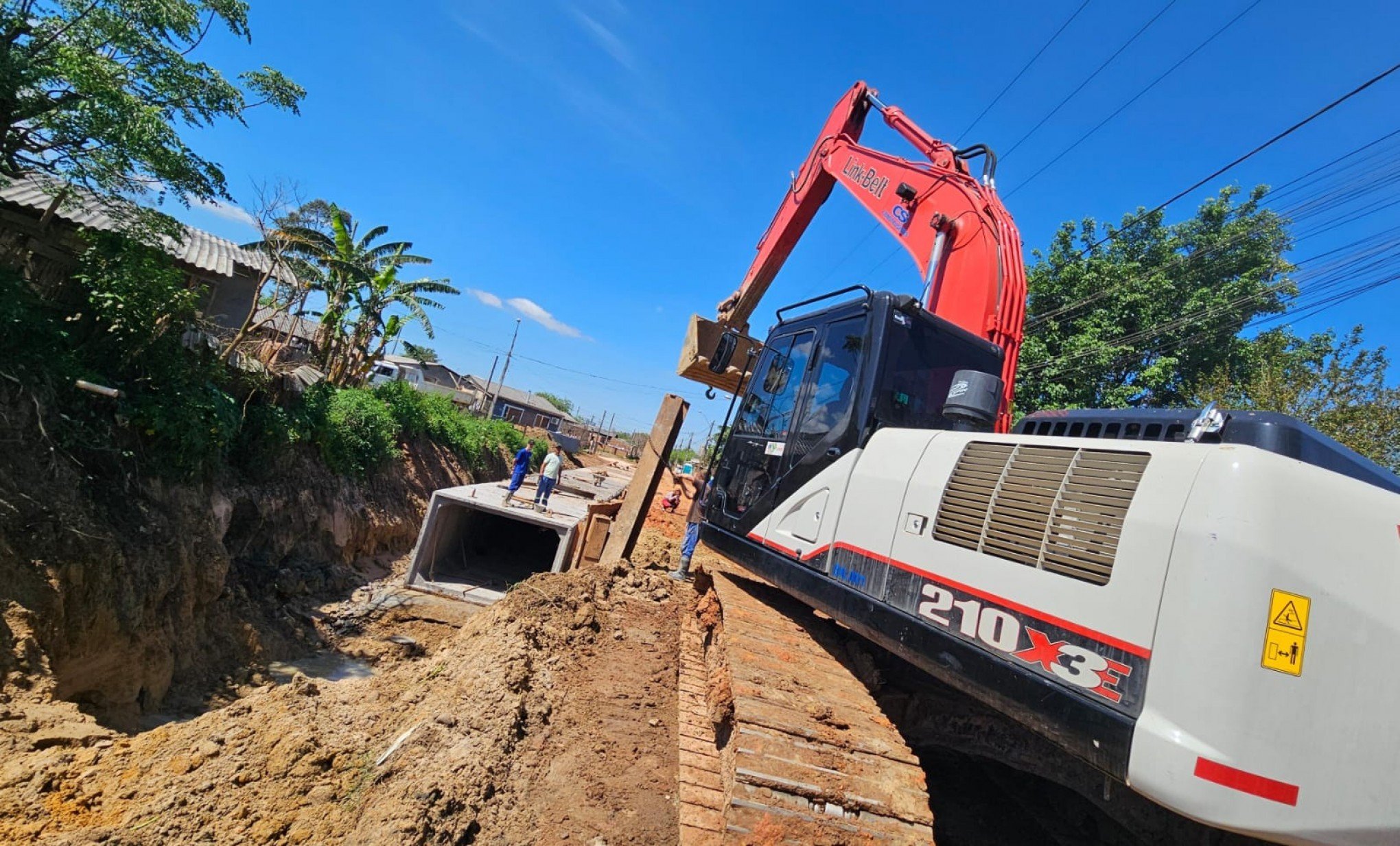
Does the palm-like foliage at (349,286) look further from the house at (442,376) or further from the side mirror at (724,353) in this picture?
the house at (442,376)

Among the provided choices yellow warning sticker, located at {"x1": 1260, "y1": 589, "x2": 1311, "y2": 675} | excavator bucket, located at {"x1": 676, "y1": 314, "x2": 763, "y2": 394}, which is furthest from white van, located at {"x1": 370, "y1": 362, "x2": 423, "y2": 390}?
yellow warning sticker, located at {"x1": 1260, "y1": 589, "x2": 1311, "y2": 675}

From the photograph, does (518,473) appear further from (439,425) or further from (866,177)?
(866,177)

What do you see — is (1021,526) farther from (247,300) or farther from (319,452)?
(247,300)

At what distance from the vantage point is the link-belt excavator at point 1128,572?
187 centimetres

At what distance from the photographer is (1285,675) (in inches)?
73.3

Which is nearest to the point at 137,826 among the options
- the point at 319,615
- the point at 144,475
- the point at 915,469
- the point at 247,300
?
the point at 915,469

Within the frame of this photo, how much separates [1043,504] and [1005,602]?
41 cm

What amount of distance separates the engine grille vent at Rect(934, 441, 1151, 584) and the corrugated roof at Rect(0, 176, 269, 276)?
998cm

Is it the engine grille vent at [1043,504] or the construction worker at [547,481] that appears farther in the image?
the construction worker at [547,481]

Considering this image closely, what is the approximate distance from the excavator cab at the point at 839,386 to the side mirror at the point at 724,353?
285 mm

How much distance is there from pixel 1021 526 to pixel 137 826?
14.6 ft

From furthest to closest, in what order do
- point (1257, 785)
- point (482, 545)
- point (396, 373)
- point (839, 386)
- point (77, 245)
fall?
point (396, 373) → point (482, 545) → point (77, 245) → point (839, 386) → point (1257, 785)

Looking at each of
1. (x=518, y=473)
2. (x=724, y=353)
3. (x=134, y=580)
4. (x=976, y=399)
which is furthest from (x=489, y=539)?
(x=976, y=399)

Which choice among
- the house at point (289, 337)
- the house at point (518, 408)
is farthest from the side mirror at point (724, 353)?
the house at point (518, 408)
